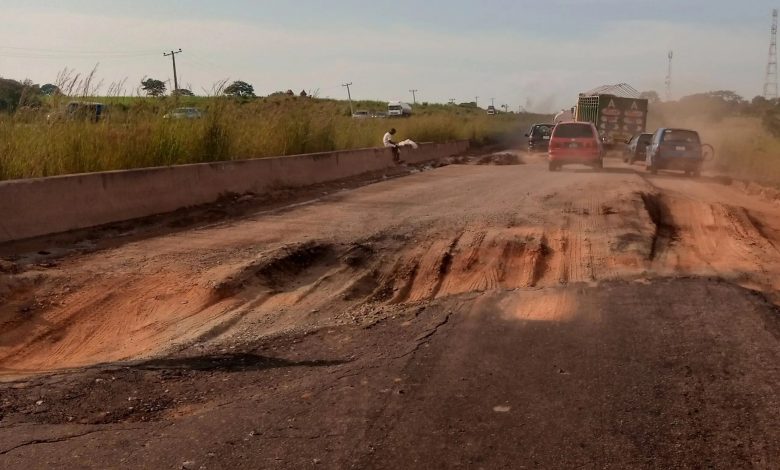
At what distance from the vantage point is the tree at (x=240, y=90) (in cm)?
1660

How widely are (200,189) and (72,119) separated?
2.28 meters

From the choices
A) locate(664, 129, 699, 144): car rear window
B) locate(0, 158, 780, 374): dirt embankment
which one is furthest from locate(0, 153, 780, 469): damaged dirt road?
locate(664, 129, 699, 144): car rear window

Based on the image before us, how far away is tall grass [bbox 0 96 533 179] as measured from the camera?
10425 mm

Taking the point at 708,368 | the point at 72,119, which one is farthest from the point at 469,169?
the point at 708,368

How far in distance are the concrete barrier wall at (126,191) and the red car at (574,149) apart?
1085cm

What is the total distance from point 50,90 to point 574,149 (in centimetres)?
1799

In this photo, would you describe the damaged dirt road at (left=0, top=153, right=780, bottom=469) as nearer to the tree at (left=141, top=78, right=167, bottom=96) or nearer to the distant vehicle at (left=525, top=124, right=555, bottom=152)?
the tree at (left=141, top=78, right=167, bottom=96)

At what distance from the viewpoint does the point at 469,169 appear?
2617 cm

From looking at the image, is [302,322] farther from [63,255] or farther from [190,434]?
[63,255]

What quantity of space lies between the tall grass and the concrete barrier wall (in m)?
0.64

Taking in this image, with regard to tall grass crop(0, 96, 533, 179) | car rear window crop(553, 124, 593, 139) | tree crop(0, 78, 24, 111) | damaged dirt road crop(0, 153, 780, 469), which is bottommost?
damaged dirt road crop(0, 153, 780, 469)

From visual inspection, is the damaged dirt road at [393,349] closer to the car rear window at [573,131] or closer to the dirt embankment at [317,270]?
the dirt embankment at [317,270]

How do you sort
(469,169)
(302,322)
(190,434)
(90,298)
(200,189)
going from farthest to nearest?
(469,169), (200,189), (90,298), (302,322), (190,434)

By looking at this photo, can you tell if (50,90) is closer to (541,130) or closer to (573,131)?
(573,131)
